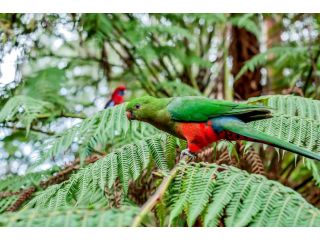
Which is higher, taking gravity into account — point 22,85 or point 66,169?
point 22,85

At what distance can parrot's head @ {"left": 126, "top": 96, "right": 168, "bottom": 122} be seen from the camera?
0.82 m

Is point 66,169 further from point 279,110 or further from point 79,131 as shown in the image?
point 279,110

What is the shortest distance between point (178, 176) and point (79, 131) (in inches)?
16.2

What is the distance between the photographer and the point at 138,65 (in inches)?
68.5

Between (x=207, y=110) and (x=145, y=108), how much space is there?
0.11m

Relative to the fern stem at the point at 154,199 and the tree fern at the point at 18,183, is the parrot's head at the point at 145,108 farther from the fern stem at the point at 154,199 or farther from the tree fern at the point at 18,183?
the tree fern at the point at 18,183

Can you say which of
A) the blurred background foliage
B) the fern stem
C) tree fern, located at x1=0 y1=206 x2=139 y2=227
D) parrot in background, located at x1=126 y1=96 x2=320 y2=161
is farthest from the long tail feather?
the blurred background foliage

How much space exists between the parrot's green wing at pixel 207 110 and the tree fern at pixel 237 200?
0.09 m

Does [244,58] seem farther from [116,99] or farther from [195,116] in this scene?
[195,116]

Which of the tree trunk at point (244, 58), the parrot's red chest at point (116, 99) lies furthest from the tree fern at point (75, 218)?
the tree trunk at point (244, 58)

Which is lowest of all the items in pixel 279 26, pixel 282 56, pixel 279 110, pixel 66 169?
pixel 66 169

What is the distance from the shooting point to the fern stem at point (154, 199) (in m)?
0.59

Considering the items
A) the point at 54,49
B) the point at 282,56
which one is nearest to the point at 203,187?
the point at 282,56

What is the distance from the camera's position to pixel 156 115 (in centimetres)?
82
